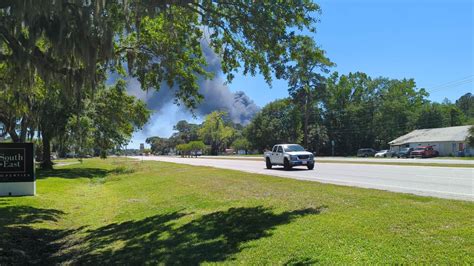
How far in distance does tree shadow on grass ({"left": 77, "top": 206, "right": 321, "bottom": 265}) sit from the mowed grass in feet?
0.09

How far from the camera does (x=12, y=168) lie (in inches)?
768

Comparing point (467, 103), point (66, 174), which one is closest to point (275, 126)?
point (467, 103)

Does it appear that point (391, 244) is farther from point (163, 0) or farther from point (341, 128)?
point (341, 128)

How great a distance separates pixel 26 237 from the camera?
468 inches

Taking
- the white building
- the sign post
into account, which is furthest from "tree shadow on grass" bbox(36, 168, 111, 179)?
the white building

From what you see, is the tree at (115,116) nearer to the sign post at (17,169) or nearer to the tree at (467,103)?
the sign post at (17,169)

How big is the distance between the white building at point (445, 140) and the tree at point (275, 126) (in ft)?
108

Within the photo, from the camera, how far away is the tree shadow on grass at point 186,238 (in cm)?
891

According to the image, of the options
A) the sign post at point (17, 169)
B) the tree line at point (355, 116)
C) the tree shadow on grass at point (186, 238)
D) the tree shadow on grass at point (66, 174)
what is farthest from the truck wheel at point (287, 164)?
the tree line at point (355, 116)

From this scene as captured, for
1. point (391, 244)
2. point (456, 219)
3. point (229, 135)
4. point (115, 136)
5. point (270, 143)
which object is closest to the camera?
point (391, 244)

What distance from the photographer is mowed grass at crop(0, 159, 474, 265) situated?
24.4 feet

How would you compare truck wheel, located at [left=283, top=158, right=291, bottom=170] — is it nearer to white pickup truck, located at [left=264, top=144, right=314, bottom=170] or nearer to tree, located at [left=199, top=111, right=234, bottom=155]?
white pickup truck, located at [left=264, top=144, right=314, bottom=170]

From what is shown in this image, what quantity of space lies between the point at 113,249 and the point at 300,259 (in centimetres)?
495

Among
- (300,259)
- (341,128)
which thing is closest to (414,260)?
(300,259)
